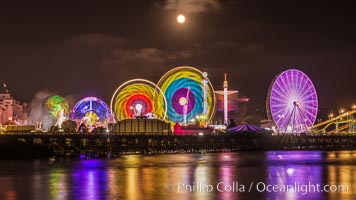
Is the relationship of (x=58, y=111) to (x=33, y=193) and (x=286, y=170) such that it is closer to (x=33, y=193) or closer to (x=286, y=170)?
(x=286, y=170)

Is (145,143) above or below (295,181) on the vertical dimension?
above

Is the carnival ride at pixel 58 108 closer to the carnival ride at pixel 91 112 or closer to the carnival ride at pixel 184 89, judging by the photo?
the carnival ride at pixel 91 112

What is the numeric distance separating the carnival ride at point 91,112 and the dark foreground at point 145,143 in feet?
63.0

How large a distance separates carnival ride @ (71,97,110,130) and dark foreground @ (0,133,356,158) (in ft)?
63.0

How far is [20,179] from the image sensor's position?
1344 inches

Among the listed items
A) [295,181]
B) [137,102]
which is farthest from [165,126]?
[295,181]

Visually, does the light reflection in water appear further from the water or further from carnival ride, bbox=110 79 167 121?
carnival ride, bbox=110 79 167 121

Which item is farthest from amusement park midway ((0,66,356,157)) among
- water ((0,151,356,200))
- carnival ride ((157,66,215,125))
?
water ((0,151,356,200))

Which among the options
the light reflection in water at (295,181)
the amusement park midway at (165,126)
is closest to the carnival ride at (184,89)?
the amusement park midway at (165,126)

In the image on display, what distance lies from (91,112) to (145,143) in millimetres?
22370

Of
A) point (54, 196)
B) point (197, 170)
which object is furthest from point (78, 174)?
point (54, 196)

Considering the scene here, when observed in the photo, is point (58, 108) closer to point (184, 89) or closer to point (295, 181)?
point (184, 89)

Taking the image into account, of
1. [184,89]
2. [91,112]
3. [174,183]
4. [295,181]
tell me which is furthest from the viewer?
[91,112]

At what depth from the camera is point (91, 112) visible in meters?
98.9
